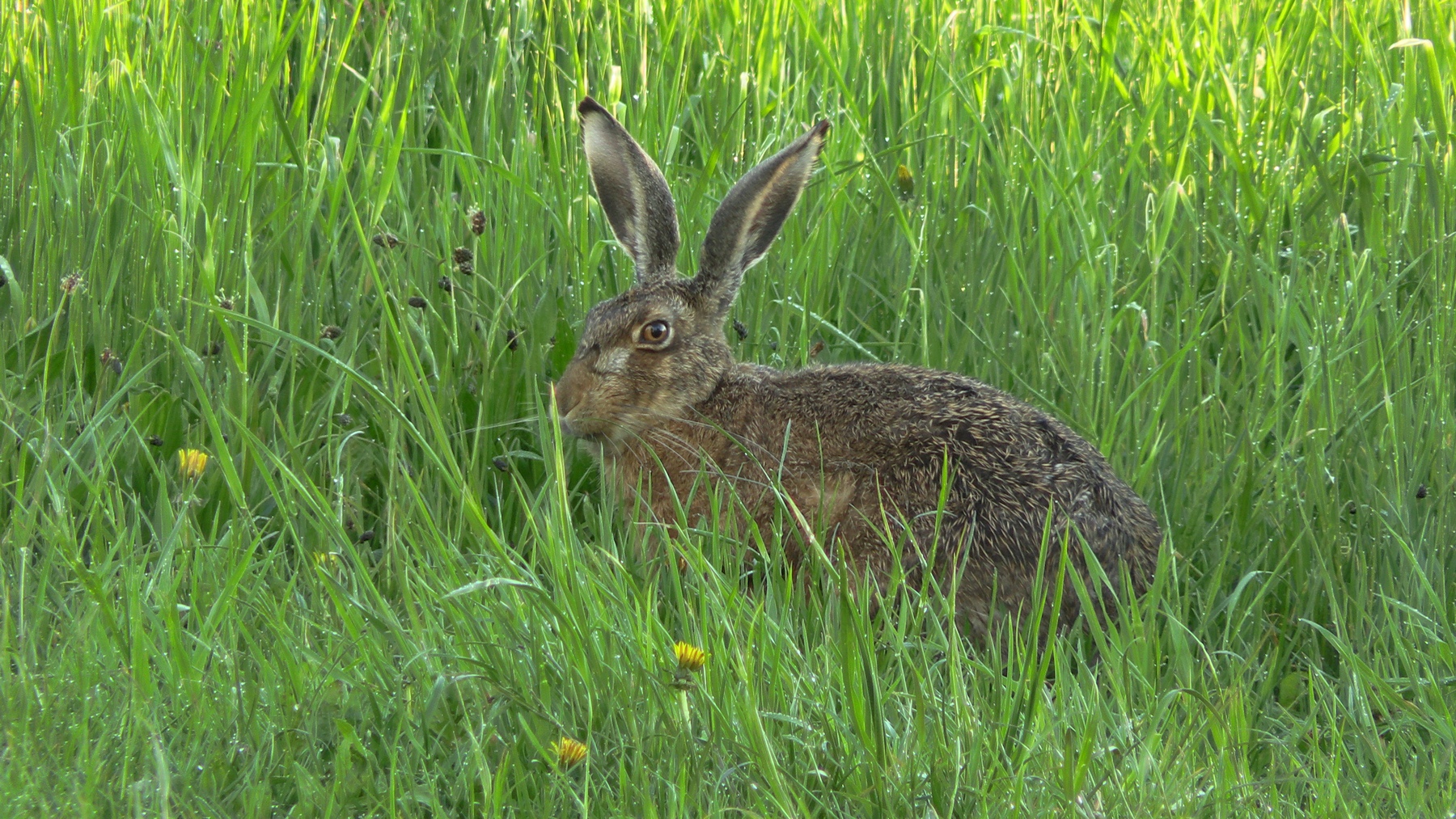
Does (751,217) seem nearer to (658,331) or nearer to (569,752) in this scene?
(658,331)

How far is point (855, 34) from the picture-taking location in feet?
19.3

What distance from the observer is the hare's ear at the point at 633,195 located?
468cm

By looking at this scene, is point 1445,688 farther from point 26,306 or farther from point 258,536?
point 26,306

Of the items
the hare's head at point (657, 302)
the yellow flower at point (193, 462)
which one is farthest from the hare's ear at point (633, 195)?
the yellow flower at point (193, 462)

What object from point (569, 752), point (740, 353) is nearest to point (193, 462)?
point (569, 752)

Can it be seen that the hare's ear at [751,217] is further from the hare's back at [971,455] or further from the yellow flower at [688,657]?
the yellow flower at [688,657]

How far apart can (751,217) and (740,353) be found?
66cm

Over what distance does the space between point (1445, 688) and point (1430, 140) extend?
279 centimetres

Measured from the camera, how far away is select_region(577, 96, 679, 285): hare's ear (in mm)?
4684

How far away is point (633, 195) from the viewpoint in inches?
190

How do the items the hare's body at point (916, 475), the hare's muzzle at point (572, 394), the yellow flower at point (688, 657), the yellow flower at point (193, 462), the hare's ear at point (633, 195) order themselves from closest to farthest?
the yellow flower at point (688, 657)
the yellow flower at point (193, 462)
the hare's body at point (916, 475)
the hare's muzzle at point (572, 394)
the hare's ear at point (633, 195)

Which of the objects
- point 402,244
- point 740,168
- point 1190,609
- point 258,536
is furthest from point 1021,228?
point 258,536

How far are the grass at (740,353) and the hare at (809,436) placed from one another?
189 mm

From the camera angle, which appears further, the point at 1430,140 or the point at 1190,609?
the point at 1430,140
